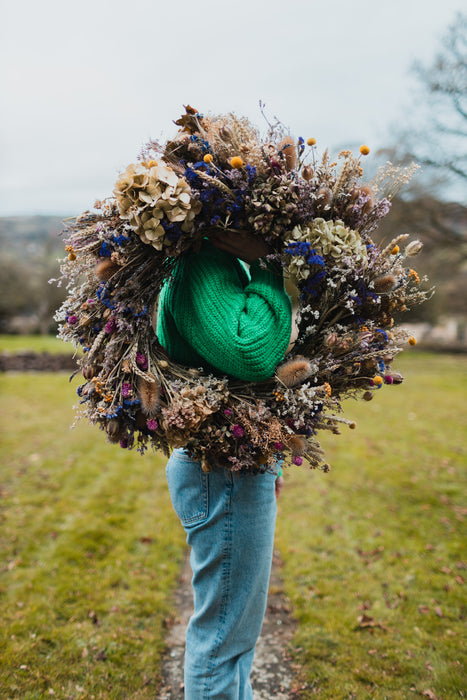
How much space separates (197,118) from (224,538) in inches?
65.1

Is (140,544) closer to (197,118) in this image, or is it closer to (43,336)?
(197,118)

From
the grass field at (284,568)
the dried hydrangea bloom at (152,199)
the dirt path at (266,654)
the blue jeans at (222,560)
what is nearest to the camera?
the dried hydrangea bloom at (152,199)

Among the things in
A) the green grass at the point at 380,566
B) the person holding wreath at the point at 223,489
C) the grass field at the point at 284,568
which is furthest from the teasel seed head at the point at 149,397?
Answer: the green grass at the point at 380,566

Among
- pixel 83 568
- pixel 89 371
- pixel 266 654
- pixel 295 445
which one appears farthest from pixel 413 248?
pixel 83 568

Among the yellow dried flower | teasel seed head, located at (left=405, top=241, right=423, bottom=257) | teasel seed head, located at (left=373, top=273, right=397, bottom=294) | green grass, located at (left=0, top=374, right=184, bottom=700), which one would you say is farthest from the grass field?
the yellow dried flower

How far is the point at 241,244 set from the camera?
6.07 feet

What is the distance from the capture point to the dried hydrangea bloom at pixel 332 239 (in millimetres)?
1759

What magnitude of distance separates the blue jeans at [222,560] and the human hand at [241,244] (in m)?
0.86

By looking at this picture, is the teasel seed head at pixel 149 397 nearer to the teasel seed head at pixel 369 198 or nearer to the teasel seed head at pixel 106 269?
the teasel seed head at pixel 106 269

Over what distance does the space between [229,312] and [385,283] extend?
649 millimetres

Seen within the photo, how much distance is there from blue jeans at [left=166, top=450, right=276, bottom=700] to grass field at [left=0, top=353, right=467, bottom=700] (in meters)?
1.04

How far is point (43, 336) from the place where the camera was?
22.1 metres

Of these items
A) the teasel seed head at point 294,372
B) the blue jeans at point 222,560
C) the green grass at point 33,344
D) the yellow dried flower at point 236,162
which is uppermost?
the yellow dried flower at point 236,162

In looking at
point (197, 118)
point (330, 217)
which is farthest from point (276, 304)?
point (197, 118)
